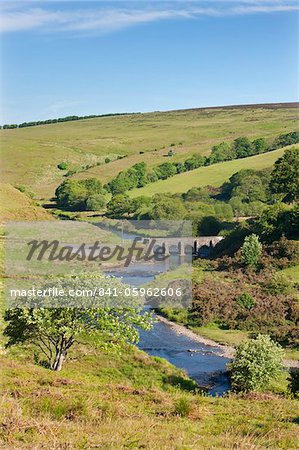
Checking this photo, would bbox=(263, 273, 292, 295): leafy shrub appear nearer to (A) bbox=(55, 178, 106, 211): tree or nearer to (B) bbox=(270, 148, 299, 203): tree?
(B) bbox=(270, 148, 299, 203): tree

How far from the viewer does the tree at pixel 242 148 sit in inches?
6634

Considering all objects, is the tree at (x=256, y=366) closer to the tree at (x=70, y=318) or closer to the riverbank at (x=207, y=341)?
the riverbank at (x=207, y=341)

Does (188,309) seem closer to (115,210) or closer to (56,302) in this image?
(56,302)

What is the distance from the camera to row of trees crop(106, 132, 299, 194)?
143 m

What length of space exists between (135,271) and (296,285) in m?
23.3

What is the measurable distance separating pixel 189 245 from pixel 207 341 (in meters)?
39.9

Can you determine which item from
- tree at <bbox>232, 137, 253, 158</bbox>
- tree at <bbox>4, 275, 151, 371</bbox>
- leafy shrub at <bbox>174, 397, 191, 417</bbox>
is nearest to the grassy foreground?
leafy shrub at <bbox>174, 397, 191, 417</bbox>

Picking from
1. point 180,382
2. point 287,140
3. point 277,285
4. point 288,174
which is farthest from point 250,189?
point 180,382

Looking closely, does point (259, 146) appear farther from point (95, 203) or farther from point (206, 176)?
point (95, 203)

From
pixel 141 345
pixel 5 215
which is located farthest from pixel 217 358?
pixel 5 215

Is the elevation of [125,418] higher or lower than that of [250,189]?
lower

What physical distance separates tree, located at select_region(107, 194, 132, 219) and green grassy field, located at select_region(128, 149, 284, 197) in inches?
532

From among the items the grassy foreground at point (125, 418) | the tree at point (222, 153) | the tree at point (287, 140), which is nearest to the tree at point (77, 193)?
the tree at point (222, 153)

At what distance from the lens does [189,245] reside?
83.4m
